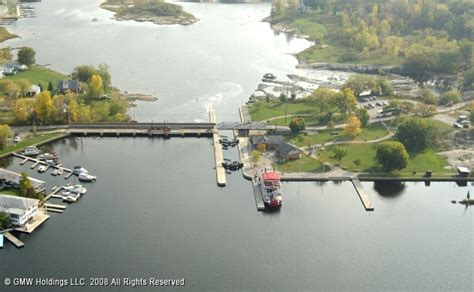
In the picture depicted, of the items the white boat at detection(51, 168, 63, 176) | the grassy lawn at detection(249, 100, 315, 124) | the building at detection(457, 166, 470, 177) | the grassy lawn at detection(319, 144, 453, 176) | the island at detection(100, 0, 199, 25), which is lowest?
the island at detection(100, 0, 199, 25)

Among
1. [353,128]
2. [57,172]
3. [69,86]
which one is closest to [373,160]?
[353,128]

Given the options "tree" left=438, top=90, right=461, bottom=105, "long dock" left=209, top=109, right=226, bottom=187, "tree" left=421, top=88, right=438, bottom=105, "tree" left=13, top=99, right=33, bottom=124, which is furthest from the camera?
"tree" left=438, top=90, right=461, bottom=105

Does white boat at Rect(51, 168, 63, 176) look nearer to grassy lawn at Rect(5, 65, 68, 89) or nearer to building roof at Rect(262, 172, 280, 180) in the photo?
building roof at Rect(262, 172, 280, 180)

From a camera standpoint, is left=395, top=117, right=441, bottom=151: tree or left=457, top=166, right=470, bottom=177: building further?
left=395, top=117, right=441, bottom=151: tree

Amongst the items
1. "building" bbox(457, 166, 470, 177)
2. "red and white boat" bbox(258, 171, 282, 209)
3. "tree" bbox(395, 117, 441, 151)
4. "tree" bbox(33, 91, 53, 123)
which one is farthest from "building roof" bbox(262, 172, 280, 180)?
"tree" bbox(33, 91, 53, 123)

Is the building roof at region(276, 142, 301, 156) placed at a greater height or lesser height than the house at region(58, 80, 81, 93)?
greater

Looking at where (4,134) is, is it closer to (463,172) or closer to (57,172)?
(57,172)

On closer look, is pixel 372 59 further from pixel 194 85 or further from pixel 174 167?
pixel 174 167
